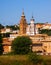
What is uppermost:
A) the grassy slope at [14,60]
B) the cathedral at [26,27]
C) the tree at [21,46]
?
the cathedral at [26,27]

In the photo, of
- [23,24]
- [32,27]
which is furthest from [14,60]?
[32,27]

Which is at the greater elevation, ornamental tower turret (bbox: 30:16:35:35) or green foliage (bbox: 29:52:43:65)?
ornamental tower turret (bbox: 30:16:35:35)

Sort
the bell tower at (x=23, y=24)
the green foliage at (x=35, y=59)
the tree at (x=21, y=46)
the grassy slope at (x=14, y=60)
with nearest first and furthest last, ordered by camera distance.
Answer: the grassy slope at (x=14, y=60)
the green foliage at (x=35, y=59)
the tree at (x=21, y=46)
the bell tower at (x=23, y=24)

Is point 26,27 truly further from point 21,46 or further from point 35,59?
point 35,59

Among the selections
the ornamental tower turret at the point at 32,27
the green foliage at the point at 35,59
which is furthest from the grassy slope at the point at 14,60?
the ornamental tower turret at the point at 32,27

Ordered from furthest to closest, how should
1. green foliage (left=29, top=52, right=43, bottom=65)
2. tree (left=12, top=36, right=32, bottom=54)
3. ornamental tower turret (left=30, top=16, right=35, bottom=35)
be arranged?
ornamental tower turret (left=30, top=16, right=35, bottom=35) → tree (left=12, top=36, right=32, bottom=54) → green foliage (left=29, top=52, right=43, bottom=65)

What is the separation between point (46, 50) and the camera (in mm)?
29531

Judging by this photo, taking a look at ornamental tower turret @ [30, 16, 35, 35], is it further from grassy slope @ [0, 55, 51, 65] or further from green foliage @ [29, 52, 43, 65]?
grassy slope @ [0, 55, 51, 65]

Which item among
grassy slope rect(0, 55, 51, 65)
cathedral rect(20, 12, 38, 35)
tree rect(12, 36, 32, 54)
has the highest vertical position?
cathedral rect(20, 12, 38, 35)

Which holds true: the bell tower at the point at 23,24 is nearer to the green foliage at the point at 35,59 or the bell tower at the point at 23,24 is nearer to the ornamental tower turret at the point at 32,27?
the ornamental tower turret at the point at 32,27

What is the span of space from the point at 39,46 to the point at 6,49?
2.78m

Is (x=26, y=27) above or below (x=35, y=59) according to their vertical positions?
above

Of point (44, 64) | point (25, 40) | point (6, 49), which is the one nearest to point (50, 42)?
point (6, 49)

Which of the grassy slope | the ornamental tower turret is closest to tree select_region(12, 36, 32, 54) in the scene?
the grassy slope
